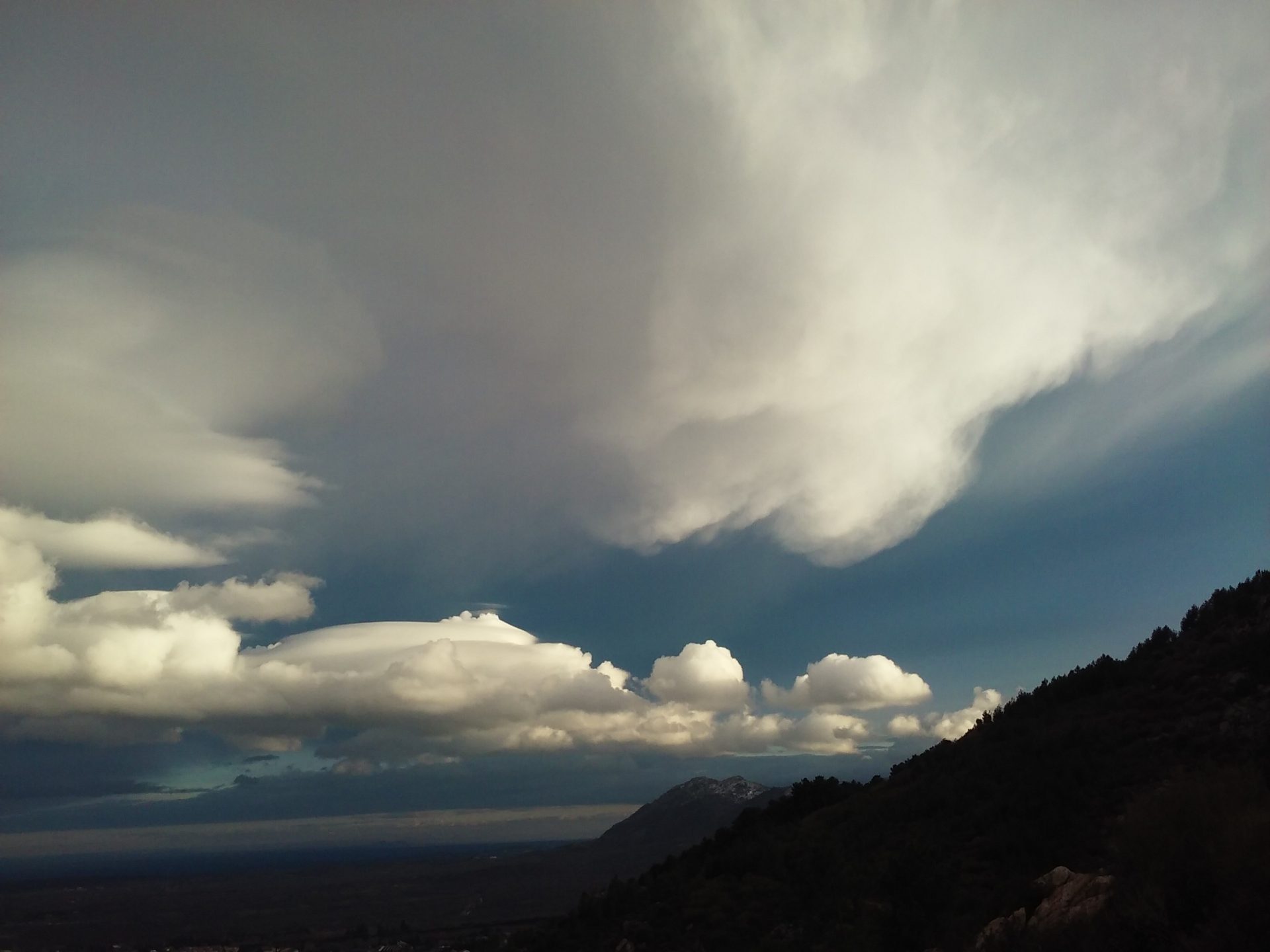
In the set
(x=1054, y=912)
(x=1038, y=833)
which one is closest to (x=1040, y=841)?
(x=1038, y=833)

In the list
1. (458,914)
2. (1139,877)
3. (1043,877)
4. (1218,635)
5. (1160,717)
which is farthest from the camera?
(458,914)

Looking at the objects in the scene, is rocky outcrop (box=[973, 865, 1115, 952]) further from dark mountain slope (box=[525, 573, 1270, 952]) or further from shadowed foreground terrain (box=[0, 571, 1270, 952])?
dark mountain slope (box=[525, 573, 1270, 952])

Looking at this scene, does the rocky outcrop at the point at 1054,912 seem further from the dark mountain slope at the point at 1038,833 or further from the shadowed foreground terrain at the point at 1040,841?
the dark mountain slope at the point at 1038,833

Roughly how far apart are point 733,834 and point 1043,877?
112 ft

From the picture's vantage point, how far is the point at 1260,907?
505 inches

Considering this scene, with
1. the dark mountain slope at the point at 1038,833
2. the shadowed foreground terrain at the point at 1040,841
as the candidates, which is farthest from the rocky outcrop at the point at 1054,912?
the dark mountain slope at the point at 1038,833

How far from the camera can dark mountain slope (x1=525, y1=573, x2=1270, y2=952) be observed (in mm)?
16141

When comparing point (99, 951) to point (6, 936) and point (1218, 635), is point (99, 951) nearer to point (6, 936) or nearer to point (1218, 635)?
point (6, 936)

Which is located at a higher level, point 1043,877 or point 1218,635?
point 1218,635

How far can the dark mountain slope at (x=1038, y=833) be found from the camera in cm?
1614

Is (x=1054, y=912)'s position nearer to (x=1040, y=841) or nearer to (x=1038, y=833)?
(x=1040, y=841)

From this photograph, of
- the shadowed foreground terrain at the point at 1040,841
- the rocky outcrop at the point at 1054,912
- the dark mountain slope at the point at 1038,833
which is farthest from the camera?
the rocky outcrop at the point at 1054,912

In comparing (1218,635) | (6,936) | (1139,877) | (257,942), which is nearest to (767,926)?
(1139,877)

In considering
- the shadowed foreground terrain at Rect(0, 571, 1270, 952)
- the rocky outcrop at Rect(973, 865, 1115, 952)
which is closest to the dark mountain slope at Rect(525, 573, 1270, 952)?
the shadowed foreground terrain at Rect(0, 571, 1270, 952)
